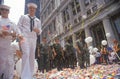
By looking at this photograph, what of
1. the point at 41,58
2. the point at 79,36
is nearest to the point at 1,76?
the point at 41,58

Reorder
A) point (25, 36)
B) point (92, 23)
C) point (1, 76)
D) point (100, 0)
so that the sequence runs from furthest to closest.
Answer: point (92, 23) < point (100, 0) < point (25, 36) < point (1, 76)

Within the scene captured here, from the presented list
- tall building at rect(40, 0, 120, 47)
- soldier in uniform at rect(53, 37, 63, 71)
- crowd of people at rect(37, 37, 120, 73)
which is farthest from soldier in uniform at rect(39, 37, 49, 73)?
tall building at rect(40, 0, 120, 47)

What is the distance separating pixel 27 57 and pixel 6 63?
1.49 feet

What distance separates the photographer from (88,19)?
1894 centimetres

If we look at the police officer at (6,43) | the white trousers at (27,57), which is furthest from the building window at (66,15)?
the police officer at (6,43)

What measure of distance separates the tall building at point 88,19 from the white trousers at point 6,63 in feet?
45.6

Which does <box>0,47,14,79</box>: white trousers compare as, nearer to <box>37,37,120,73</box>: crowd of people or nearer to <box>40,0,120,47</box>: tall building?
<box>37,37,120,73</box>: crowd of people

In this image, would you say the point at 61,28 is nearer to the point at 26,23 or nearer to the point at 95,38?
the point at 95,38

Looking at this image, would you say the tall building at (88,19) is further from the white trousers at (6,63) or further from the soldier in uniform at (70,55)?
the white trousers at (6,63)

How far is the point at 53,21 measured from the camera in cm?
3225

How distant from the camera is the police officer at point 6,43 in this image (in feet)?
9.00

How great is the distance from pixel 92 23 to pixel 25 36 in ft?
53.5

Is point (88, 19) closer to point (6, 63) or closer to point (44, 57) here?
point (44, 57)

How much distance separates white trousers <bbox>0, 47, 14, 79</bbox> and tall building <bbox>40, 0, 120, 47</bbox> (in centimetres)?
1390
